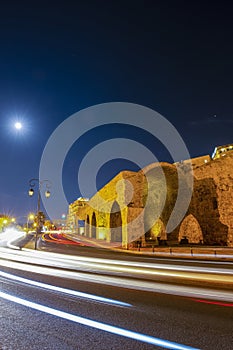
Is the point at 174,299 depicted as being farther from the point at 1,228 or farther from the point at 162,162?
the point at 1,228

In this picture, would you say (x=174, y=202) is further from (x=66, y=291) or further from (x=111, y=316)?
(x=111, y=316)

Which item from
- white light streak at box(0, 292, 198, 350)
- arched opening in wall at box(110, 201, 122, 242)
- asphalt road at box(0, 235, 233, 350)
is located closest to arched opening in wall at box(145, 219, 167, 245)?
arched opening in wall at box(110, 201, 122, 242)

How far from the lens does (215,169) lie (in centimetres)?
2539

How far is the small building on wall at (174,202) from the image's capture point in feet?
80.4

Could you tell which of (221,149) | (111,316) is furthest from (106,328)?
(221,149)

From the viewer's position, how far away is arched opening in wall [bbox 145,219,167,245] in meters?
28.8

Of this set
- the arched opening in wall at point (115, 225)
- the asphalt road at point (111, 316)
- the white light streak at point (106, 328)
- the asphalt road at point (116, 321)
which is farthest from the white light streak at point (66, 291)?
the arched opening in wall at point (115, 225)

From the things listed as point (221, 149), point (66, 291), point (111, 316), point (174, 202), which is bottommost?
point (66, 291)

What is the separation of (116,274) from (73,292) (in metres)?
3.08

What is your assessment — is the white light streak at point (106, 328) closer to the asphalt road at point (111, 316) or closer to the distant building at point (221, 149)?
the asphalt road at point (111, 316)

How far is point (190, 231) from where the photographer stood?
26984 mm

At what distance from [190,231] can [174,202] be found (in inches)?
146

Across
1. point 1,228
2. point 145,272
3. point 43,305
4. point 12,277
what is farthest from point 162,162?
point 1,228

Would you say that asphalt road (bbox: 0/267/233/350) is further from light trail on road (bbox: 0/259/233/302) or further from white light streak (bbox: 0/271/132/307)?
light trail on road (bbox: 0/259/233/302)
